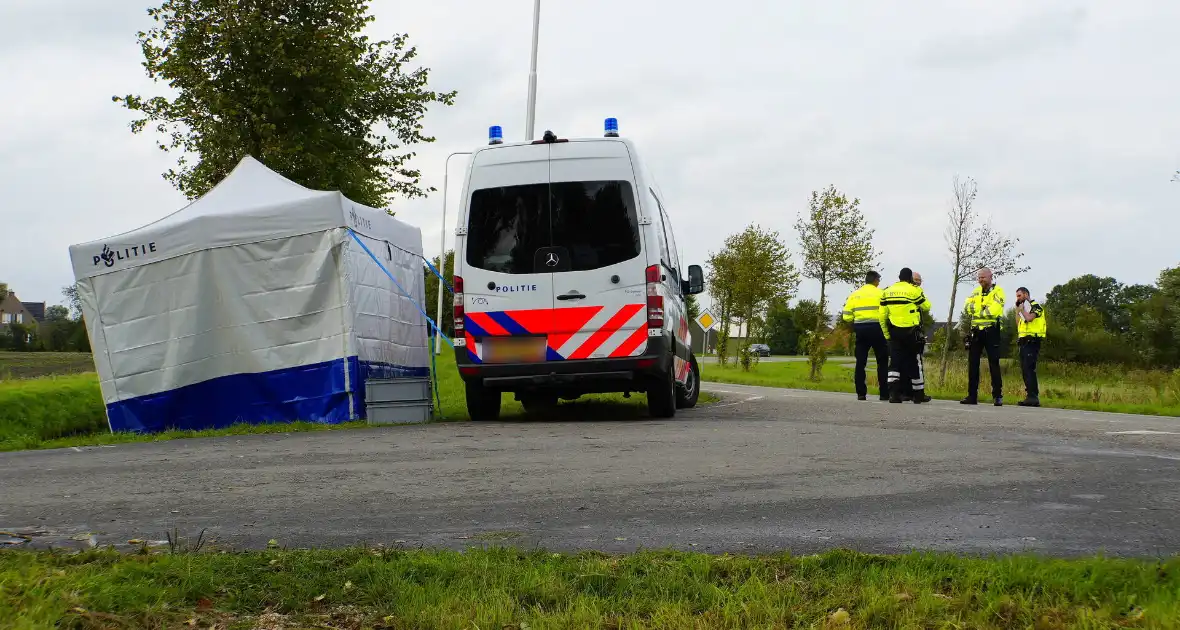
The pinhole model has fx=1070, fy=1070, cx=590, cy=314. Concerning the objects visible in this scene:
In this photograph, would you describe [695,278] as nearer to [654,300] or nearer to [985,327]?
[654,300]

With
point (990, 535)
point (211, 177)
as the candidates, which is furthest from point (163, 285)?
point (211, 177)

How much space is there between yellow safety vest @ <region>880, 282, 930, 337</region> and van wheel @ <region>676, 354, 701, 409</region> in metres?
2.92

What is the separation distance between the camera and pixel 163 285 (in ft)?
39.4

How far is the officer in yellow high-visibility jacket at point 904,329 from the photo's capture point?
15.0 meters

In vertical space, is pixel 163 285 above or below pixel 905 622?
above

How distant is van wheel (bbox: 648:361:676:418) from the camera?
11.2 meters

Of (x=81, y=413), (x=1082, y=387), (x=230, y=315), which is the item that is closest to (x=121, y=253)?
(x=230, y=315)

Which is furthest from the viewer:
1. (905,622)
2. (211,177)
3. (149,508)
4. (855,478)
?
(211,177)

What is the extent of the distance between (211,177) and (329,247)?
16.2 m

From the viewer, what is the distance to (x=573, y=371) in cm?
1074

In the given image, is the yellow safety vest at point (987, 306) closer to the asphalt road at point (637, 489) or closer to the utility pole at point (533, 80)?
the asphalt road at point (637, 489)

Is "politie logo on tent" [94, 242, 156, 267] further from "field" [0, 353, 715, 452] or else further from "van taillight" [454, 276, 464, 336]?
"van taillight" [454, 276, 464, 336]

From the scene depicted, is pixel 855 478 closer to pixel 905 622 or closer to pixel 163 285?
pixel 905 622

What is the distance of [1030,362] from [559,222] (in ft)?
26.3
